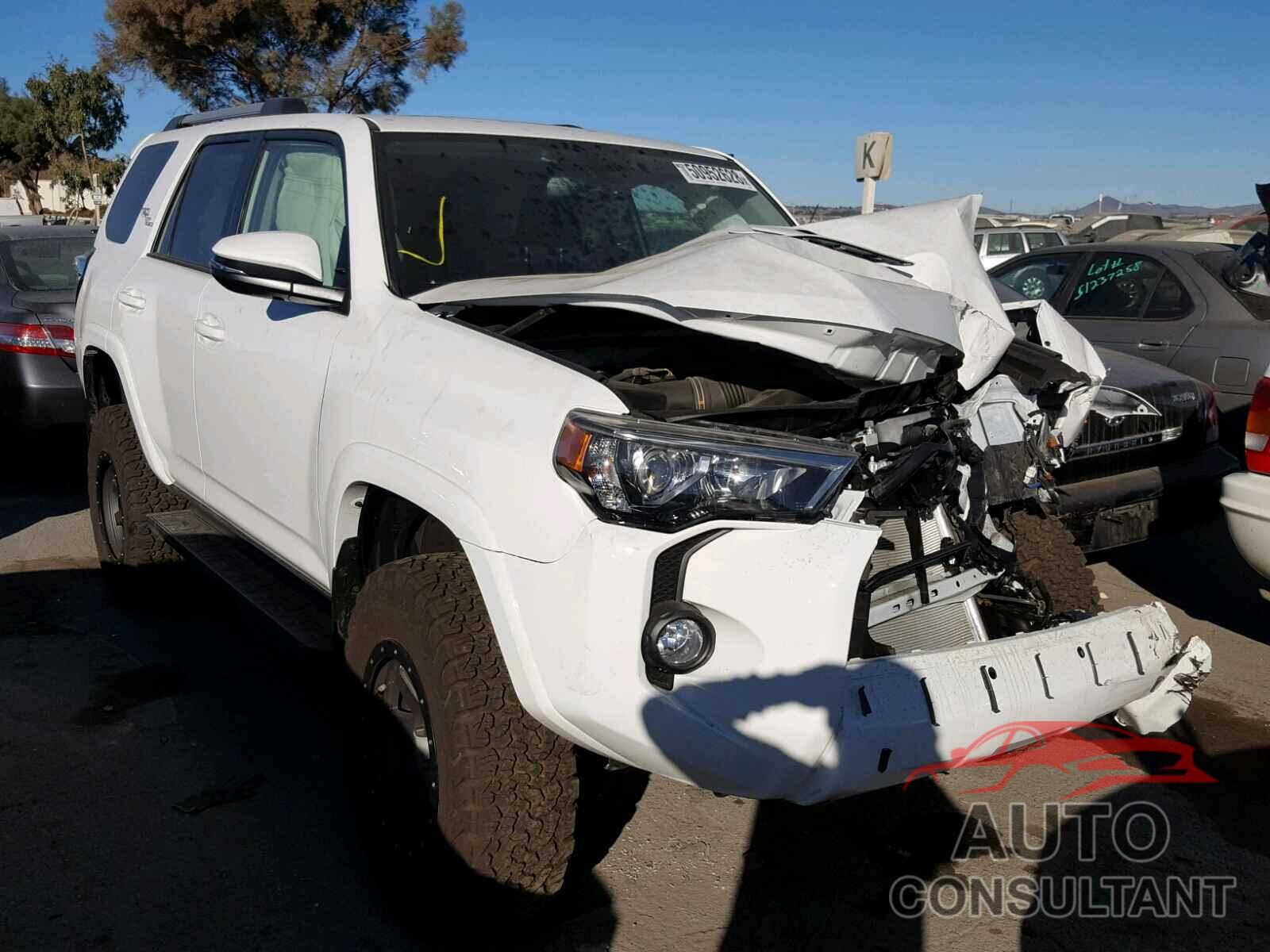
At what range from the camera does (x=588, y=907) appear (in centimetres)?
292

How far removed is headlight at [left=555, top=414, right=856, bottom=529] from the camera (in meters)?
2.21

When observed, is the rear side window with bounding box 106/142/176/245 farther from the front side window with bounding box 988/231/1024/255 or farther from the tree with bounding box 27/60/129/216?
the tree with bounding box 27/60/129/216

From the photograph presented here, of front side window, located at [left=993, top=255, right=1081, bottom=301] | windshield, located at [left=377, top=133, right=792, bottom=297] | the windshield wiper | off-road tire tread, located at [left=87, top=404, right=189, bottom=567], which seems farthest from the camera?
front side window, located at [left=993, top=255, right=1081, bottom=301]

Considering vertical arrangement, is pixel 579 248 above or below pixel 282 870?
above

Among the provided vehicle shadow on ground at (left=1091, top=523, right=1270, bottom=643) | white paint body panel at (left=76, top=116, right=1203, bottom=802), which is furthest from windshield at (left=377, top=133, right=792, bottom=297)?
vehicle shadow on ground at (left=1091, top=523, right=1270, bottom=643)

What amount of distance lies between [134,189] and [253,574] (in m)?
2.26

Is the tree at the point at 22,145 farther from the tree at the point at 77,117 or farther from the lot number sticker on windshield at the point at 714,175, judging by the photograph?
the lot number sticker on windshield at the point at 714,175

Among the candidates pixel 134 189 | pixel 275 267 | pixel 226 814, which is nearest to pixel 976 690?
pixel 275 267

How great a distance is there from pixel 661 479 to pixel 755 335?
1.62ft

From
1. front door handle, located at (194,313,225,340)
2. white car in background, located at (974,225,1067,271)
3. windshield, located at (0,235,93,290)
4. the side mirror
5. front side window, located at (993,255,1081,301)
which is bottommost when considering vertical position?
white car in background, located at (974,225,1067,271)

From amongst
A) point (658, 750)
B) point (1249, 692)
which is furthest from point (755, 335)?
point (1249, 692)

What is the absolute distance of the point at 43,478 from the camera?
8.02 m

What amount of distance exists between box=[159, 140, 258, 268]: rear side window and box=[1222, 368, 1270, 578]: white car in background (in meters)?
3.62

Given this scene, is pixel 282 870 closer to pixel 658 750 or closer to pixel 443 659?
pixel 443 659
